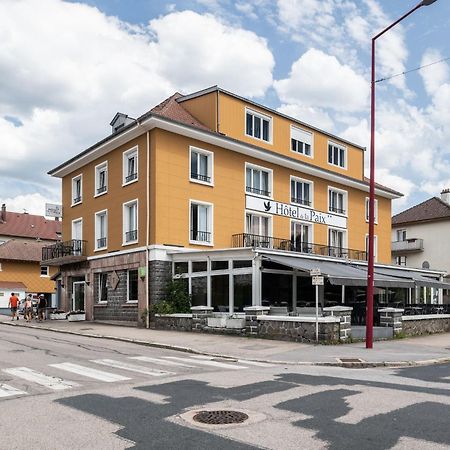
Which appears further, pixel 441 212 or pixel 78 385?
pixel 441 212

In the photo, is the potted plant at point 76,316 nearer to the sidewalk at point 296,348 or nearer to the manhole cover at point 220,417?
the sidewalk at point 296,348

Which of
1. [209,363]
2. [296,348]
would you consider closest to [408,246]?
[296,348]

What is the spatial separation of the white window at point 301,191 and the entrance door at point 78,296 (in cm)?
1264

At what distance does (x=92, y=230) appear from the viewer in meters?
30.6

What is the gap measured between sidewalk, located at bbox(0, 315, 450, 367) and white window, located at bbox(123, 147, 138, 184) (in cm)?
838

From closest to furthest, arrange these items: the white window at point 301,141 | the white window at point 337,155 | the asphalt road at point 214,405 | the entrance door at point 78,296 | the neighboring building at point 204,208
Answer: the asphalt road at point 214,405 < the neighboring building at point 204,208 < the entrance door at point 78,296 < the white window at point 301,141 < the white window at point 337,155

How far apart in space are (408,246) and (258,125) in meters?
27.2

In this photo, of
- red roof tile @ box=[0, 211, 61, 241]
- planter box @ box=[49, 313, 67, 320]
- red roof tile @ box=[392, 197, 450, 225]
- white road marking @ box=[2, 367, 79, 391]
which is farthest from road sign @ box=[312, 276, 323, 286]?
red roof tile @ box=[0, 211, 61, 241]

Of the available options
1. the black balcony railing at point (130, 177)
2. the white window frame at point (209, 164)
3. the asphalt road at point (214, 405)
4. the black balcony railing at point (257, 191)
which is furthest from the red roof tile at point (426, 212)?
the asphalt road at point (214, 405)

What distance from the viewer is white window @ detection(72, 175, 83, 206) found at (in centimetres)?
3263

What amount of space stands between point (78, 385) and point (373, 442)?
5.58 m

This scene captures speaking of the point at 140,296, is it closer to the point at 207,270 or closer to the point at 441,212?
the point at 207,270

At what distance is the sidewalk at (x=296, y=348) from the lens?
1443 cm

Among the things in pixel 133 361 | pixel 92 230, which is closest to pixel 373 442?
pixel 133 361
